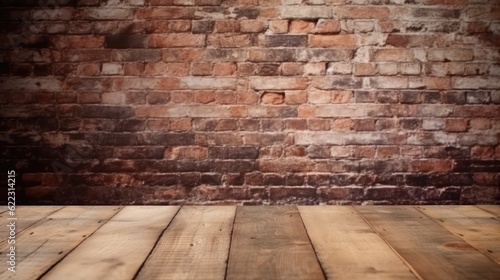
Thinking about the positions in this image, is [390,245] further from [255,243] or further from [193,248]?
[193,248]

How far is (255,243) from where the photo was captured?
109 centimetres

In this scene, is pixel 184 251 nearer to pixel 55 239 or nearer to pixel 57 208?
pixel 55 239

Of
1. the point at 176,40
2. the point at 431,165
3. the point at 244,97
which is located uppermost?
the point at 176,40

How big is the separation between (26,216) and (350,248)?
3.33 feet

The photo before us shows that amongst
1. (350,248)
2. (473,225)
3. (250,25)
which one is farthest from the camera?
(250,25)

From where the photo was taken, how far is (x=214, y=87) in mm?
2387

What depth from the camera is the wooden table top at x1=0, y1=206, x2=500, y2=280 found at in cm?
92

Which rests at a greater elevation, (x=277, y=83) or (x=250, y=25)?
(x=250, y=25)

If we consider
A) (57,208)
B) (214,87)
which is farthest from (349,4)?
(57,208)

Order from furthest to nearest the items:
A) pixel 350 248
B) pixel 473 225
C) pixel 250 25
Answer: pixel 250 25 < pixel 473 225 < pixel 350 248

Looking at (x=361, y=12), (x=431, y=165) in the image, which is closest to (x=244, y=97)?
(x=361, y=12)

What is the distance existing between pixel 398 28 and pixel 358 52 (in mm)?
263

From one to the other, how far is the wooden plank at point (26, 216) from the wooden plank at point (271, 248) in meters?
0.62

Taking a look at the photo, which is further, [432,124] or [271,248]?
[432,124]
